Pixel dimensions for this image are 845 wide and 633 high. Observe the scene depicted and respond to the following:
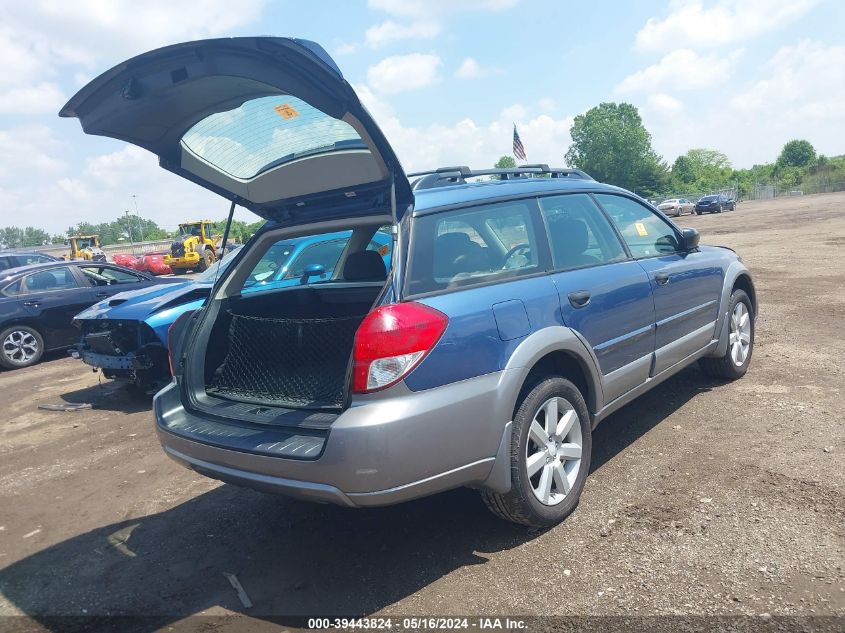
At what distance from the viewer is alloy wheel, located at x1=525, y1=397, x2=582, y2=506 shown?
311 cm

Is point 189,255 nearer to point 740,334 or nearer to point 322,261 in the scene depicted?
point 322,261

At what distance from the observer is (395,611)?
2664mm

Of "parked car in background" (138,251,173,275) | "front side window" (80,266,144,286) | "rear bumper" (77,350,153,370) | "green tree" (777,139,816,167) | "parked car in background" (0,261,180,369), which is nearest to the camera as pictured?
"rear bumper" (77,350,153,370)

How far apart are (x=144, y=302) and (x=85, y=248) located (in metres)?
34.6

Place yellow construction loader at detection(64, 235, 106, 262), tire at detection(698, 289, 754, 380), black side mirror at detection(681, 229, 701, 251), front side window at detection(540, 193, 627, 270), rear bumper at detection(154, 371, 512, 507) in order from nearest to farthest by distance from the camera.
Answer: rear bumper at detection(154, 371, 512, 507) → front side window at detection(540, 193, 627, 270) → black side mirror at detection(681, 229, 701, 251) → tire at detection(698, 289, 754, 380) → yellow construction loader at detection(64, 235, 106, 262)

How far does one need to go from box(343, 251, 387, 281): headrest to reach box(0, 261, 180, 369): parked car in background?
21.7 ft

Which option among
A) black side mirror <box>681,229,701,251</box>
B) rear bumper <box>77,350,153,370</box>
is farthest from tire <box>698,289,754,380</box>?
rear bumper <box>77,350,153,370</box>

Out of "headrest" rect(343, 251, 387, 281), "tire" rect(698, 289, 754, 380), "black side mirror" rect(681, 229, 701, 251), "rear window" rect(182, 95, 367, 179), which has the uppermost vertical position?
"rear window" rect(182, 95, 367, 179)

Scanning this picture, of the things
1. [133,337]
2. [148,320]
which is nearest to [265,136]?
[148,320]

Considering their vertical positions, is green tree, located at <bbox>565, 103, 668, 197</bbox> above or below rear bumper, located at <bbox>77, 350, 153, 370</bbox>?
above

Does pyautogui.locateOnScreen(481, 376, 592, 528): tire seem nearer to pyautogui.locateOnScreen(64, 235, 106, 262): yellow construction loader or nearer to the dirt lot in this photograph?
the dirt lot

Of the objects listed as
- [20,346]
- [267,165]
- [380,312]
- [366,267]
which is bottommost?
[20,346]

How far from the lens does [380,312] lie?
270 centimetres

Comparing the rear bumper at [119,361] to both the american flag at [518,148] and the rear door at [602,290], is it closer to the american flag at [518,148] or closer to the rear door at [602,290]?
the rear door at [602,290]
